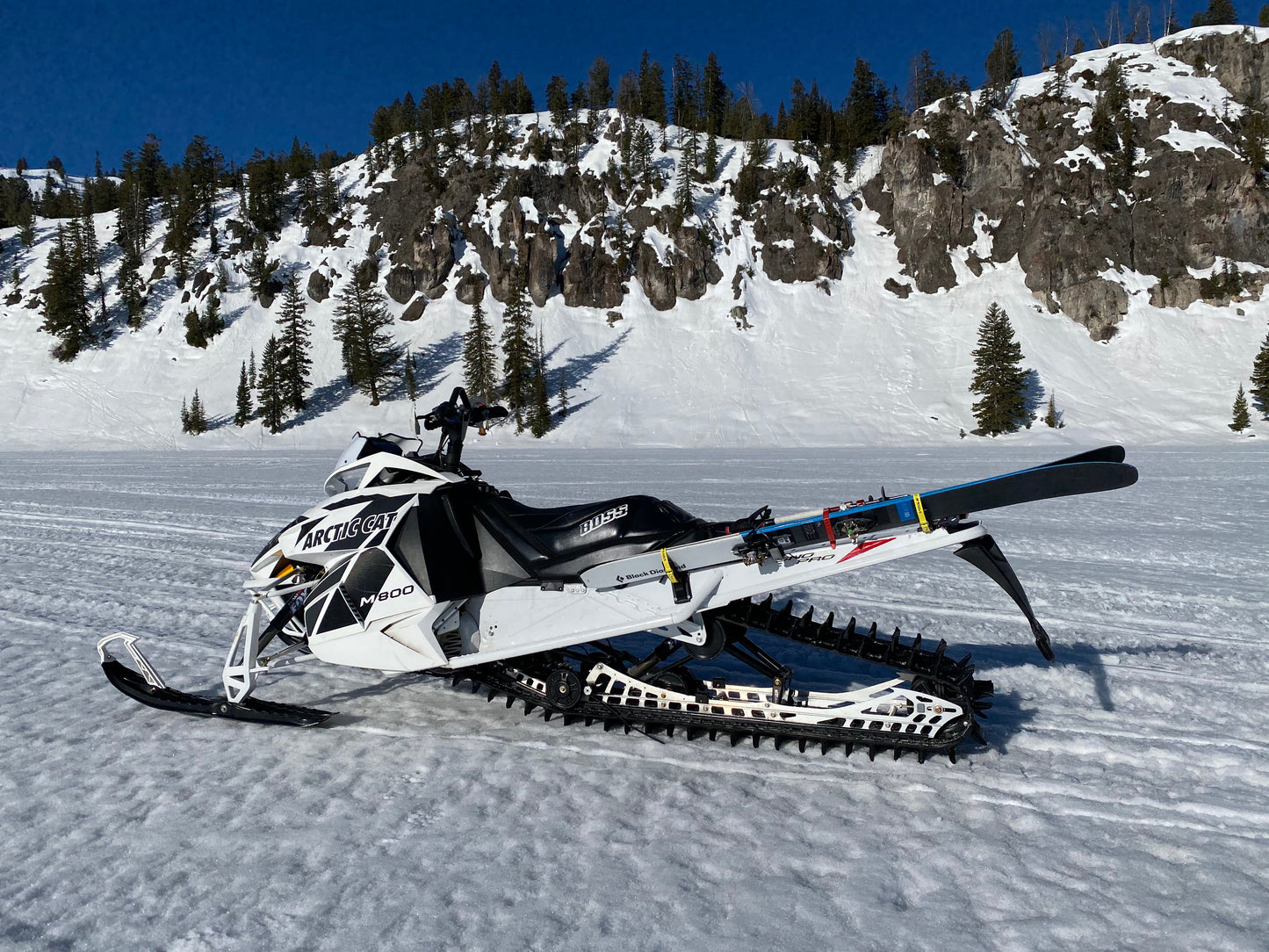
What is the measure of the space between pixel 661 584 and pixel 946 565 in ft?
16.9

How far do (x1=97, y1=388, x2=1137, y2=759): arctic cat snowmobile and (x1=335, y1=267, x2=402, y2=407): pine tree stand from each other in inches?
1924

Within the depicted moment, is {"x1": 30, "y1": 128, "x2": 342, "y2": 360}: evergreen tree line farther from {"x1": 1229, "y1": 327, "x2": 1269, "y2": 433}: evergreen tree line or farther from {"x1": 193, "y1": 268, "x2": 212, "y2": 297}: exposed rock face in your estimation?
{"x1": 1229, "y1": 327, "x2": 1269, "y2": 433}: evergreen tree line

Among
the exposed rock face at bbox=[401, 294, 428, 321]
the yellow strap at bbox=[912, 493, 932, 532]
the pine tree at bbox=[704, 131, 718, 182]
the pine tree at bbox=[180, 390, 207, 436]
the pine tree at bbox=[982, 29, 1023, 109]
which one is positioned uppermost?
the pine tree at bbox=[982, 29, 1023, 109]

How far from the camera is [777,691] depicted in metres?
3.66

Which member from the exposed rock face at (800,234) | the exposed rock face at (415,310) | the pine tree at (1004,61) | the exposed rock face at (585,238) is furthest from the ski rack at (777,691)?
the pine tree at (1004,61)

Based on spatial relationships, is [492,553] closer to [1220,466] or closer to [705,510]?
[705,510]

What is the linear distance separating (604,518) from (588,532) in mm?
114

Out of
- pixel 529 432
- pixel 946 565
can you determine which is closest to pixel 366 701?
pixel 946 565

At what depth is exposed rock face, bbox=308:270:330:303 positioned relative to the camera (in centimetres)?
5997

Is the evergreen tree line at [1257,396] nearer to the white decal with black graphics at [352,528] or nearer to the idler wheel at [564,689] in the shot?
the idler wheel at [564,689]

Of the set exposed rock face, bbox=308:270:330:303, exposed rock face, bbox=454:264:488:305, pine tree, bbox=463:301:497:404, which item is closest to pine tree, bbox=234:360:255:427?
exposed rock face, bbox=308:270:330:303

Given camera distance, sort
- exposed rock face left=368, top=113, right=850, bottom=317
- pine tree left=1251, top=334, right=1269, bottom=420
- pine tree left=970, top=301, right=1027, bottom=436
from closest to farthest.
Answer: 1. pine tree left=1251, top=334, right=1269, bottom=420
2. pine tree left=970, top=301, right=1027, bottom=436
3. exposed rock face left=368, top=113, right=850, bottom=317

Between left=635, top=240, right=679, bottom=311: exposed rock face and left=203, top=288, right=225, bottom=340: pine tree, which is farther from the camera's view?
left=635, top=240, right=679, bottom=311: exposed rock face

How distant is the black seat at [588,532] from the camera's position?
147 inches
